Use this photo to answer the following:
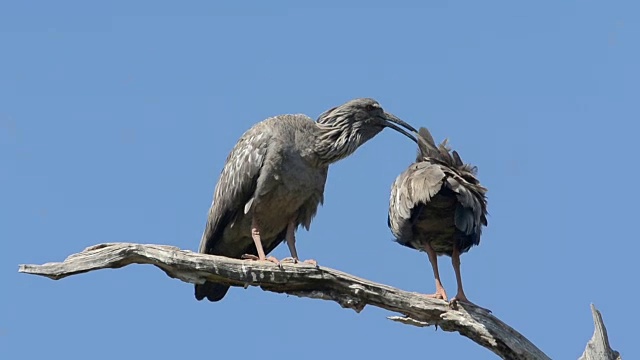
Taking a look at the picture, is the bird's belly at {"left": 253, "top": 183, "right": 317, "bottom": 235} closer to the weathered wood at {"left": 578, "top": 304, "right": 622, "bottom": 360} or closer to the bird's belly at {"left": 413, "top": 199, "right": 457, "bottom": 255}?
the bird's belly at {"left": 413, "top": 199, "right": 457, "bottom": 255}

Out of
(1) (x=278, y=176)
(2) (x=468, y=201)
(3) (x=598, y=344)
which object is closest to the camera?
(3) (x=598, y=344)

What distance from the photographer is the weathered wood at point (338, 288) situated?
35.6 ft

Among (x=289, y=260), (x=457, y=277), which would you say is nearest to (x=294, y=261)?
(x=289, y=260)

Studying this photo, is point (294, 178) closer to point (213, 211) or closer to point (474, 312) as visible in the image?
point (213, 211)

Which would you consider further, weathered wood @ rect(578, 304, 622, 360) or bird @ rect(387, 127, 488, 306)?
bird @ rect(387, 127, 488, 306)

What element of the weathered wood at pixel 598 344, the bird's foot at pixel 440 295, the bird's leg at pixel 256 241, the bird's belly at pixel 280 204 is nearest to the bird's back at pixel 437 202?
the bird's foot at pixel 440 295

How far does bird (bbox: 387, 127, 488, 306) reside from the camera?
11141mm

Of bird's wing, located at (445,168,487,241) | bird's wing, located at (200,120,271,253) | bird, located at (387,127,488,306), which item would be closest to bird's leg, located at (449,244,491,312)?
bird, located at (387,127,488,306)

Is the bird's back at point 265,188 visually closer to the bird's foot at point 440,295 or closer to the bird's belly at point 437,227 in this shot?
the bird's belly at point 437,227

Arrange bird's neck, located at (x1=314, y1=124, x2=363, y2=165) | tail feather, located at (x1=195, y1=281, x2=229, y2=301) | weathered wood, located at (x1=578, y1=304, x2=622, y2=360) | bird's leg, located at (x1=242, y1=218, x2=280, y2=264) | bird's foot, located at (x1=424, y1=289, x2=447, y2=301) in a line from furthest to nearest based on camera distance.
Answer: tail feather, located at (x1=195, y1=281, x2=229, y2=301)
bird's neck, located at (x1=314, y1=124, x2=363, y2=165)
bird's leg, located at (x1=242, y1=218, x2=280, y2=264)
bird's foot, located at (x1=424, y1=289, x2=447, y2=301)
weathered wood, located at (x1=578, y1=304, x2=622, y2=360)

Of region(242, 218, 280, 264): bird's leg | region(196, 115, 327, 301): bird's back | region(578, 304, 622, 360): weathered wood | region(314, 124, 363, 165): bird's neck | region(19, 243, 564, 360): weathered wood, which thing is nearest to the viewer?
region(578, 304, 622, 360): weathered wood

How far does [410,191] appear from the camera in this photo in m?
11.3

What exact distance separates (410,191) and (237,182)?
7.42ft

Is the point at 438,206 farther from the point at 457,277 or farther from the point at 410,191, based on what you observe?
the point at 457,277
